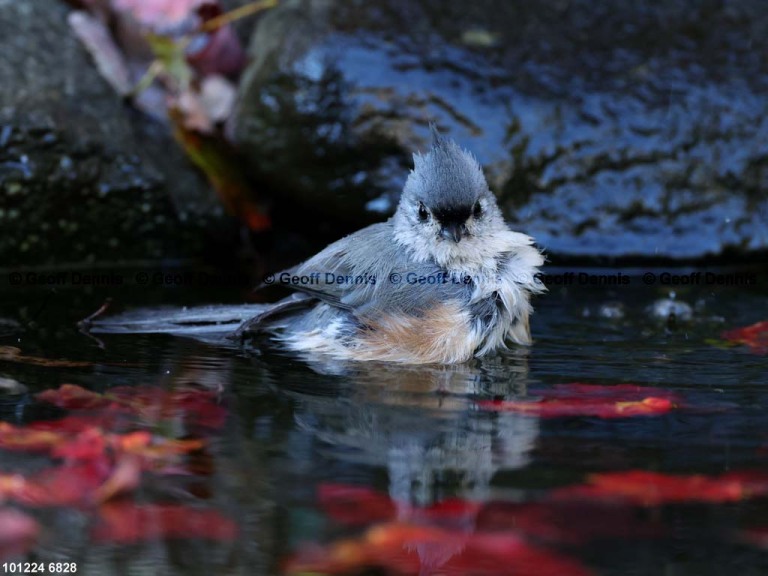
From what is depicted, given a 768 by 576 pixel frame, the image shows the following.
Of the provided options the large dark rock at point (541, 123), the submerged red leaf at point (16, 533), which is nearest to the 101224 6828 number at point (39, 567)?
the submerged red leaf at point (16, 533)

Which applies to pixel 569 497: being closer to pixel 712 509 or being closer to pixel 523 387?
pixel 712 509

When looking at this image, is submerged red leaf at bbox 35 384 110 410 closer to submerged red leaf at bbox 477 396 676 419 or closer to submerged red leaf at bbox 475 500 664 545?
submerged red leaf at bbox 477 396 676 419

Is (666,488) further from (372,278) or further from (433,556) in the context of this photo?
(372,278)

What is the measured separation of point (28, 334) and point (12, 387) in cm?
93

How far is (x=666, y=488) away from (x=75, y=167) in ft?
14.8

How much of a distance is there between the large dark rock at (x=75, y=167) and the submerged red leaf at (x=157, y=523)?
12.4 ft

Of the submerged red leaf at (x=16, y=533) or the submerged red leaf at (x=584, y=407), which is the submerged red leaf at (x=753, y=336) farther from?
the submerged red leaf at (x=16, y=533)

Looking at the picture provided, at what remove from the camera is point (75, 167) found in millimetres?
5793

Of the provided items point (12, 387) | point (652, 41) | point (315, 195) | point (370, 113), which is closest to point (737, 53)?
point (652, 41)

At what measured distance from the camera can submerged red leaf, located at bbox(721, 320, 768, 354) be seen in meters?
4.10

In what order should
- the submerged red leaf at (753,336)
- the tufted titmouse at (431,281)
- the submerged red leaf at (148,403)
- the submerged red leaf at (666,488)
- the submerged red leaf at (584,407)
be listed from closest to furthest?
the submerged red leaf at (666,488) < the submerged red leaf at (148,403) < the submerged red leaf at (584,407) < the tufted titmouse at (431,281) < the submerged red leaf at (753,336)

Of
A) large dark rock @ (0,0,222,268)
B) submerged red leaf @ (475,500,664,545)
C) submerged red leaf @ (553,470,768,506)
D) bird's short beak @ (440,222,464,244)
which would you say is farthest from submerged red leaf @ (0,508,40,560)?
large dark rock @ (0,0,222,268)

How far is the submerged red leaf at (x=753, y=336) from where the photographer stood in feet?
13.5

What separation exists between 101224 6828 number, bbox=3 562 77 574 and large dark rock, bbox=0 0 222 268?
393 cm
